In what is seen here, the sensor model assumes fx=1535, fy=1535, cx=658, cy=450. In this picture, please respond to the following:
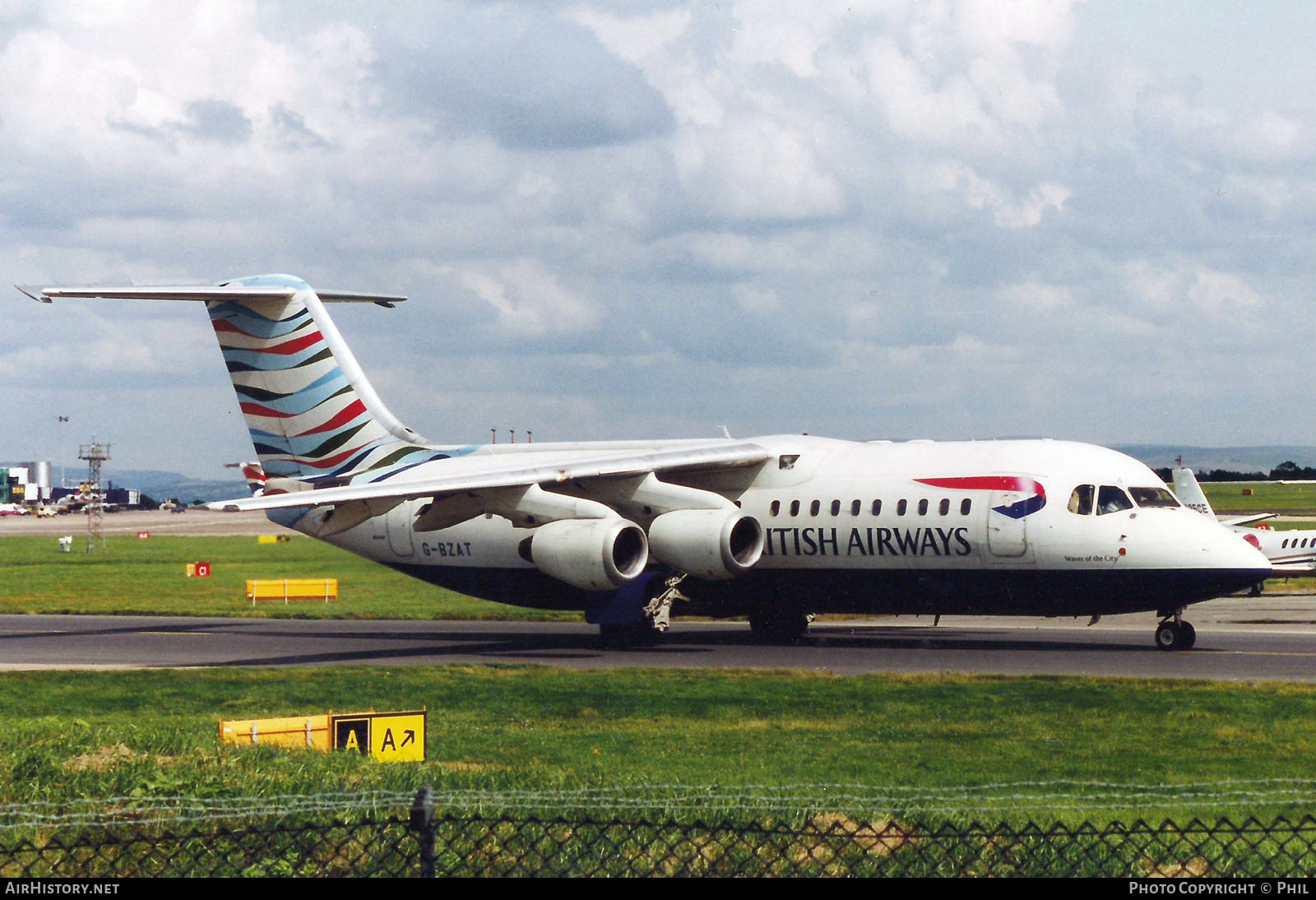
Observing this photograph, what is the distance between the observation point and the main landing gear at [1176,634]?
86.3ft

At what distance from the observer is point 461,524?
30.4 meters

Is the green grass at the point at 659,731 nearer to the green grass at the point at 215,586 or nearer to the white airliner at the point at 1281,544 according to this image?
the green grass at the point at 215,586

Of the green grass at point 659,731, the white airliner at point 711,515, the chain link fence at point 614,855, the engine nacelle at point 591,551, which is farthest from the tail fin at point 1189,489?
the chain link fence at point 614,855

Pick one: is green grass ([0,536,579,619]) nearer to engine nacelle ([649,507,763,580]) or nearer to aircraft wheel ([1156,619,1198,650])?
engine nacelle ([649,507,763,580])

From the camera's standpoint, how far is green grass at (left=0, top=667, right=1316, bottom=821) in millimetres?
12562

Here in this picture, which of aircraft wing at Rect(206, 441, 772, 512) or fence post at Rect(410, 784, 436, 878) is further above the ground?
aircraft wing at Rect(206, 441, 772, 512)

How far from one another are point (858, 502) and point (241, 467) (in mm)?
15370

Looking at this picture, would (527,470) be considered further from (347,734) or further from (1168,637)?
(347,734)

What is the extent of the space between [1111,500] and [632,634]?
9.36 meters

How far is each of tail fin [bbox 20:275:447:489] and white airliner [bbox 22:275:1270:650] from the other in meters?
0.04

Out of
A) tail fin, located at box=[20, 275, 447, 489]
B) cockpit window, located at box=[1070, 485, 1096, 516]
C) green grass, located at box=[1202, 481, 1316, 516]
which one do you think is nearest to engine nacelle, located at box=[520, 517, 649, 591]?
tail fin, located at box=[20, 275, 447, 489]

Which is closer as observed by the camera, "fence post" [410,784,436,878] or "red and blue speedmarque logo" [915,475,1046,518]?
"fence post" [410,784,436,878]
